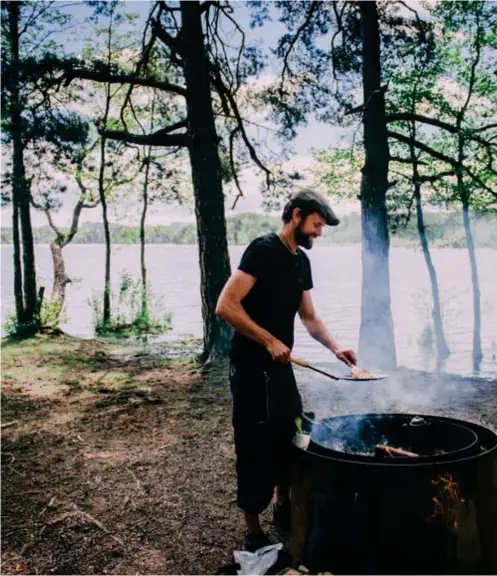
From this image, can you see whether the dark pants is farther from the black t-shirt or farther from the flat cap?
the flat cap

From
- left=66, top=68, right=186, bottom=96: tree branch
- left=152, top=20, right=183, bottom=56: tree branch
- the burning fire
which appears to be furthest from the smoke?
left=152, top=20, right=183, bottom=56: tree branch

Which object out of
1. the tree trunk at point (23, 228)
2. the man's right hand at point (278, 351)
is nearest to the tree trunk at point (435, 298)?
the tree trunk at point (23, 228)

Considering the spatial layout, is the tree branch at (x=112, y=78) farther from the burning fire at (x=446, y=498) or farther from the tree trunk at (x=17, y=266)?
the burning fire at (x=446, y=498)

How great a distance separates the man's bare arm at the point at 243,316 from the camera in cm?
285

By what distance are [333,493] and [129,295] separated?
49.3 feet

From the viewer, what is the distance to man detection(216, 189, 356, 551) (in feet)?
9.98

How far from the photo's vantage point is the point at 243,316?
9.55ft

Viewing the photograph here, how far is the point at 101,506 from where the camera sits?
160 inches

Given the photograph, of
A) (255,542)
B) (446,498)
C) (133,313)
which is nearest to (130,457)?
(255,542)

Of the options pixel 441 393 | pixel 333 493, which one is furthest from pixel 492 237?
pixel 333 493

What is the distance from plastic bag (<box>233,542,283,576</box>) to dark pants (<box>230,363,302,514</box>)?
253mm

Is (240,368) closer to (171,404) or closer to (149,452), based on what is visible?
(149,452)

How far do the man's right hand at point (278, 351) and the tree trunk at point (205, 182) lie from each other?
227 inches

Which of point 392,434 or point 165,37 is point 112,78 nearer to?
point 165,37
